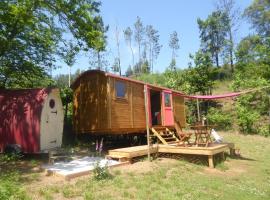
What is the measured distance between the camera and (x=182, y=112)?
18.6 metres

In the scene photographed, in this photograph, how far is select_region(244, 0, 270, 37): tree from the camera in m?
41.5

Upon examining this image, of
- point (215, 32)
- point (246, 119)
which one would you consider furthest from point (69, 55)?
point (215, 32)

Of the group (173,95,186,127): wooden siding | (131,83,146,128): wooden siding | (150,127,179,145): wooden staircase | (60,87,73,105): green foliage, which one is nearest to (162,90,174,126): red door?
(150,127,179,145): wooden staircase

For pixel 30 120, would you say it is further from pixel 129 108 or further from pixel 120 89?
pixel 129 108

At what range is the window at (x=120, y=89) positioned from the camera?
12.9m

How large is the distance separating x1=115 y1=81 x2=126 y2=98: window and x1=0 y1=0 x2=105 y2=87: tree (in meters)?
1.73

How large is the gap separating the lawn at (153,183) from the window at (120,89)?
305 cm

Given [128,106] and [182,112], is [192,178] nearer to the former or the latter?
[128,106]

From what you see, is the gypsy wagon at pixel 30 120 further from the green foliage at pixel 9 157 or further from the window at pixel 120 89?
the window at pixel 120 89

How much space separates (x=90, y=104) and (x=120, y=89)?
1.45m

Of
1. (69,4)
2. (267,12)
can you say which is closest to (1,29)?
(69,4)

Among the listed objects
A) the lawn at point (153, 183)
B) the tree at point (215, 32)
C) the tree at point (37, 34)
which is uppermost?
the tree at point (215, 32)

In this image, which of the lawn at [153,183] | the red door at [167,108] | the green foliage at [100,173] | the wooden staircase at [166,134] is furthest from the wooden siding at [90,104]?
the red door at [167,108]

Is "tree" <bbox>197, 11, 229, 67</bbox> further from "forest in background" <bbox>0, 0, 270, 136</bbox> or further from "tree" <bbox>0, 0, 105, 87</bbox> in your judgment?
"tree" <bbox>0, 0, 105, 87</bbox>
